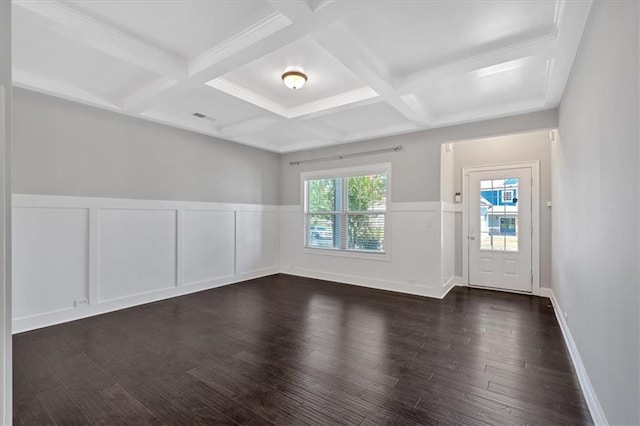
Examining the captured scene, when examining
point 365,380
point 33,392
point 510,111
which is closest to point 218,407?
point 365,380

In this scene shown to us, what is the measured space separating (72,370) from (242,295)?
2441 mm

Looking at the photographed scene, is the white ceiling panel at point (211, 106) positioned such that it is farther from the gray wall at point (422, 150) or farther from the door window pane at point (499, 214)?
the door window pane at point (499, 214)

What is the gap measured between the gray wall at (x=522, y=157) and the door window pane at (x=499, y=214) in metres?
0.35

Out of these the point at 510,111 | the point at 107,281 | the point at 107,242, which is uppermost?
the point at 510,111

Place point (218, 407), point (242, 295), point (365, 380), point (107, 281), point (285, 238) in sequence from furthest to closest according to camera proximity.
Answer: point (285, 238)
point (242, 295)
point (107, 281)
point (365, 380)
point (218, 407)

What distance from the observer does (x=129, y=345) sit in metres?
2.91

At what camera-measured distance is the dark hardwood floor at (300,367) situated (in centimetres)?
194

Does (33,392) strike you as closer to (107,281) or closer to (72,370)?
(72,370)

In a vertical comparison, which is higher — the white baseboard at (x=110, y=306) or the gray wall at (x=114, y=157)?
the gray wall at (x=114, y=157)

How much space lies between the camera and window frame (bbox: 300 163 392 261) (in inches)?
206

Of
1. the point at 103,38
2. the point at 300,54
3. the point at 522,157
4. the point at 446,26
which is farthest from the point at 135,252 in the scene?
the point at 522,157

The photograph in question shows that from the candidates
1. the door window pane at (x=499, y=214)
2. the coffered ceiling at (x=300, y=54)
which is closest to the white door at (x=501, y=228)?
the door window pane at (x=499, y=214)

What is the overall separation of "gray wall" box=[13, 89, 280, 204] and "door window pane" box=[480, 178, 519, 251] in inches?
171

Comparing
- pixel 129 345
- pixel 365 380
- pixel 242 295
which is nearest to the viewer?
pixel 365 380
